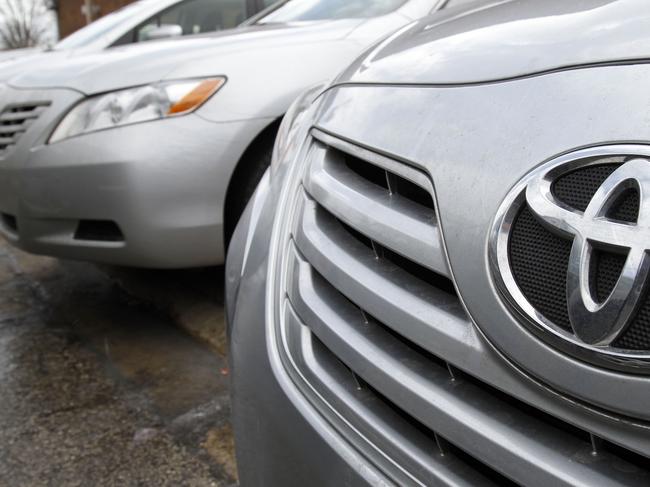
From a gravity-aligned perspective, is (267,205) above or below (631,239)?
below

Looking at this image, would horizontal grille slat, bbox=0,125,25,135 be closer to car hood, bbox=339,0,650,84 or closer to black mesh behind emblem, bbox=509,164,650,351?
car hood, bbox=339,0,650,84

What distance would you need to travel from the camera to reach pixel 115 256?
2977 mm

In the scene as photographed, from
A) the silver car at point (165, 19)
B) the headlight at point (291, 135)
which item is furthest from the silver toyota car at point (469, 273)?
the silver car at point (165, 19)

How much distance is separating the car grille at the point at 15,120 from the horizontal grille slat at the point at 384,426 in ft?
7.66

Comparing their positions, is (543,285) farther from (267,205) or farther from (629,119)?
(267,205)

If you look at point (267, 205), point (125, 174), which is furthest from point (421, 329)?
point (125, 174)

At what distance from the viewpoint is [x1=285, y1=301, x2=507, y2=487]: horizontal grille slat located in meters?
0.91

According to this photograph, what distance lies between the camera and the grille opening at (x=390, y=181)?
1.06 m

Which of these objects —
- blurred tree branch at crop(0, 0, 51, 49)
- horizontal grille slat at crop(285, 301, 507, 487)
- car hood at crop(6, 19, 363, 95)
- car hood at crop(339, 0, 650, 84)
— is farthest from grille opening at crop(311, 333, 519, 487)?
blurred tree branch at crop(0, 0, 51, 49)

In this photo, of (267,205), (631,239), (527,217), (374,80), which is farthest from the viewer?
(267,205)

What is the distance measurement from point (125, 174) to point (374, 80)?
5.65 feet

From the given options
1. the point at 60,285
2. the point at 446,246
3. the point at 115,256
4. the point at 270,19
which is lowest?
the point at 60,285

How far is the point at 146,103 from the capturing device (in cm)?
289

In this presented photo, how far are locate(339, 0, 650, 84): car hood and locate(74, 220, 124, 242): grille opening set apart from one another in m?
1.77
